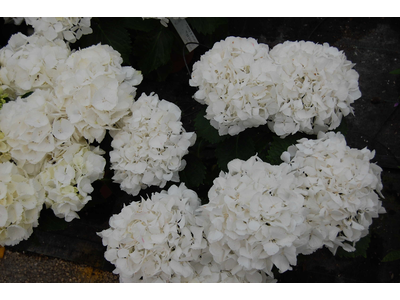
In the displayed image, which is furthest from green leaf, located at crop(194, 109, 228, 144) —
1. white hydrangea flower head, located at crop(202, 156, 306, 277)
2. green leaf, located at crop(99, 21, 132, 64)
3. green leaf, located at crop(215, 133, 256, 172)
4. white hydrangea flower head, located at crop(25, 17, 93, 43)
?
white hydrangea flower head, located at crop(25, 17, 93, 43)

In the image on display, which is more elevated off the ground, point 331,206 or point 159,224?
point 159,224

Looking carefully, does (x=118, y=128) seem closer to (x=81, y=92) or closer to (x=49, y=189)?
(x=81, y=92)

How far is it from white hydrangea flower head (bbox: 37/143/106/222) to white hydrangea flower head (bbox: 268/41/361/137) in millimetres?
635

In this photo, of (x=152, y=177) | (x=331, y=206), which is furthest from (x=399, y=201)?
(x=152, y=177)

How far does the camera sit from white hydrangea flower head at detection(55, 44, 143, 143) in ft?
3.39

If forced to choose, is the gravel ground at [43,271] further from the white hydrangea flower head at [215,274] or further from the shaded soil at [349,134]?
the white hydrangea flower head at [215,274]

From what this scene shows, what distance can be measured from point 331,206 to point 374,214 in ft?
0.65

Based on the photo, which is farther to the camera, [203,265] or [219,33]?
[219,33]

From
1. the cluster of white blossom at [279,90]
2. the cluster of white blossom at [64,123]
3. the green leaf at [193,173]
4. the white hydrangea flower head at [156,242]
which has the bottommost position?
the green leaf at [193,173]

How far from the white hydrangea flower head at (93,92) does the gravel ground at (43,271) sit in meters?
1.07

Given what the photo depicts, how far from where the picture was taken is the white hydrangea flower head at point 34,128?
1018 millimetres

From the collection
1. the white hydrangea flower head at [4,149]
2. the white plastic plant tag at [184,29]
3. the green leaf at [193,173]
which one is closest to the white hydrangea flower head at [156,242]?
the green leaf at [193,173]

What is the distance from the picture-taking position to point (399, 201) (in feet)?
5.83

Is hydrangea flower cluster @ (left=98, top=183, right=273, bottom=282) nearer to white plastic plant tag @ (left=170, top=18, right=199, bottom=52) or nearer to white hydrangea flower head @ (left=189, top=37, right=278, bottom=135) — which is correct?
white hydrangea flower head @ (left=189, top=37, right=278, bottom=135)
